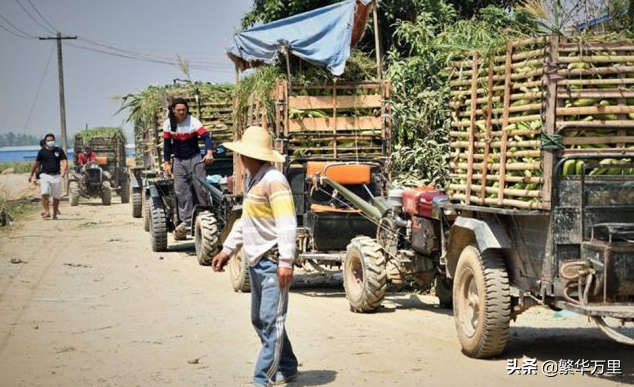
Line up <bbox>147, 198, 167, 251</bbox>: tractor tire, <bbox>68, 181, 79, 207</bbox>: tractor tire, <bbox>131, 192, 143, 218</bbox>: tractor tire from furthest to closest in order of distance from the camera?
1. <bbox>68, 181, 79, 207</bbox>: tractor tire
2. <bbox>131, 192, 143, 218</bbox>: tractor tire
3. <bbox>147, 198, 167, 251</bbox>: tractor tire

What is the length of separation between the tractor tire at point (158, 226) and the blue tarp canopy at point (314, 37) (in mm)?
3814

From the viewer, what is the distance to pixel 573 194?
24.2 ft

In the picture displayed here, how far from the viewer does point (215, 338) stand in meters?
9.34

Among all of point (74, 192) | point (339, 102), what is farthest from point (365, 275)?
point (74, 192)

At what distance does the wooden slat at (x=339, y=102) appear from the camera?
13359mm

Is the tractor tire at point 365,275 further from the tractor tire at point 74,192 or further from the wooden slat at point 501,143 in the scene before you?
the tractor tire at point 74,192

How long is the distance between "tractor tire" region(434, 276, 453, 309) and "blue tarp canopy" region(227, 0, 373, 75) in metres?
3.51

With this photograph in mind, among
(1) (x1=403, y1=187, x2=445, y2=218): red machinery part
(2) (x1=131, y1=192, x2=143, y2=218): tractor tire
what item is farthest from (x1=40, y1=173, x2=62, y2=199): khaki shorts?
(1) (x1=403, y1=187, x2=445, y2=218): red machinery part

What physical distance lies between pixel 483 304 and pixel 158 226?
10447mm

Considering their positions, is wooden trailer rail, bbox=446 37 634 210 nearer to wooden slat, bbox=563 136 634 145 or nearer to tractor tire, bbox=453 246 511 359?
wooden slat, bbox=563 136 634 145

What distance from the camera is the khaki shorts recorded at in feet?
80.5

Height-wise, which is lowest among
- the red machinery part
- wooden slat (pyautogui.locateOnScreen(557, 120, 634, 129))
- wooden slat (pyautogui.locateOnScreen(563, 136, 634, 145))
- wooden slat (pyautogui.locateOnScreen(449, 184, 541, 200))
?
the red machinery part

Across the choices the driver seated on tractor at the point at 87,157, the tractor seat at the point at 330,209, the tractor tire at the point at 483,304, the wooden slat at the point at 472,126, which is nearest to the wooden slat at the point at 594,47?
the wooden slat at the point at 472,126

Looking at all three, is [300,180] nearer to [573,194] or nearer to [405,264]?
[405,264]
